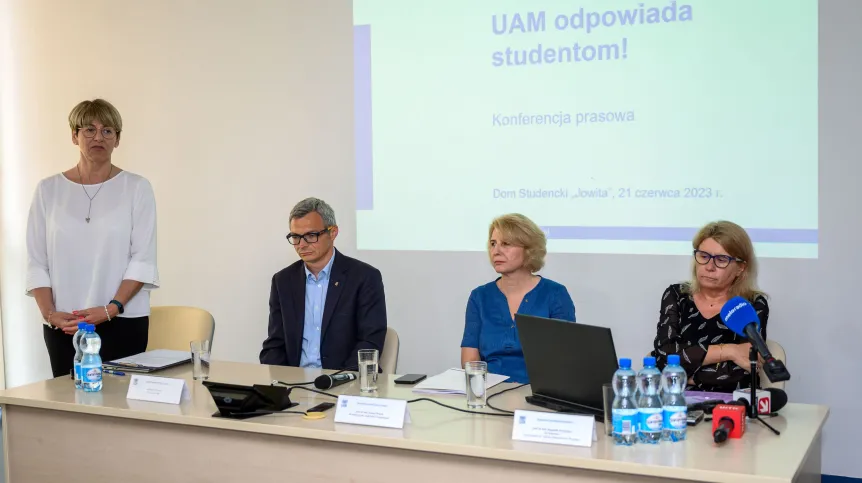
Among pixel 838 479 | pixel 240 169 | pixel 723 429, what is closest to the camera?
pixel 723 429

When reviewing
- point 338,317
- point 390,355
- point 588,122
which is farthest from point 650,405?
point 588,122

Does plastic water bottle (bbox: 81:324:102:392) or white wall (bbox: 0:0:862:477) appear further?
white wall (bbox: 0:0:862:477)

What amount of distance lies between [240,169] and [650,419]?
3.64 m

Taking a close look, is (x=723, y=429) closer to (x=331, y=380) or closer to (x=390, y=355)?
(x=331, y=380)

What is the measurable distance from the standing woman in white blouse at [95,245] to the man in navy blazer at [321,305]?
57 cm

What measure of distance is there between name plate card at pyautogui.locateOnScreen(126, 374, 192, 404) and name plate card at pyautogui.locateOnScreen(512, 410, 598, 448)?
42.8 inches

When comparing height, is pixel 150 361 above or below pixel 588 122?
below

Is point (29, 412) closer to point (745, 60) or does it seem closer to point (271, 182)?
point (271, 182)

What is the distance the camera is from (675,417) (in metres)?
2.05

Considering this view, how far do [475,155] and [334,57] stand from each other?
1072mm

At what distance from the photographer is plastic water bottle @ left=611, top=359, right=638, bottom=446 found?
2033 millimetres

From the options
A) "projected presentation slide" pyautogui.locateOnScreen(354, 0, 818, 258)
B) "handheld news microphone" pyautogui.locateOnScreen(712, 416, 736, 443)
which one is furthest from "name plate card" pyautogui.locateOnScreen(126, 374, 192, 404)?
"projected presentation slide" pyautogui.locateOnScreen(354, 0, 818, 258)

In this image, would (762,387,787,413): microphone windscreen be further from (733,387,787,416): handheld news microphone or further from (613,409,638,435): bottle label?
(613,409,638,435): bottle label

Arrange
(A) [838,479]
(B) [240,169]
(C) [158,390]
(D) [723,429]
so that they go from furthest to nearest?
(B) [240,169]
(A) [838,479]
(C) [158,390]
(D) [723,429]
